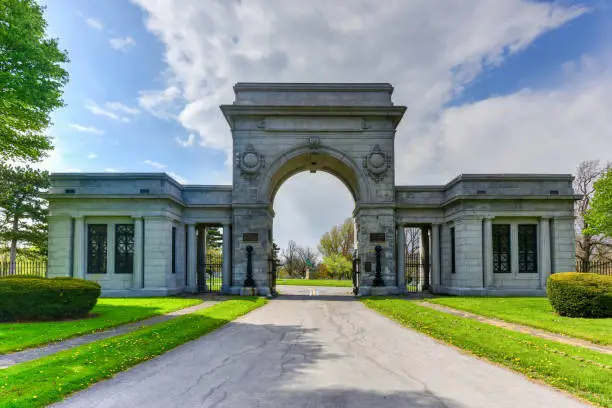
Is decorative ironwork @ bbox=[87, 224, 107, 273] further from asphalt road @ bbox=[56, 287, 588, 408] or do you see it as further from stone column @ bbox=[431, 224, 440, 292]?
stone column @ bbox=[431, 224, 440, 292]

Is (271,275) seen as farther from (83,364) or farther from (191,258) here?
(83,364)

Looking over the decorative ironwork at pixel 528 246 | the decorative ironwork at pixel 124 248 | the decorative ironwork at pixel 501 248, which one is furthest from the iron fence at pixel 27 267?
the decorative ironwork at pixel 528 246

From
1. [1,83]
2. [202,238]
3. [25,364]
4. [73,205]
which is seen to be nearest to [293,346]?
[25,364]

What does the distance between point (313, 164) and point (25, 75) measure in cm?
1703

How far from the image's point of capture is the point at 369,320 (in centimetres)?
1473

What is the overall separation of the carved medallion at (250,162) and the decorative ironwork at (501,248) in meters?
14.7

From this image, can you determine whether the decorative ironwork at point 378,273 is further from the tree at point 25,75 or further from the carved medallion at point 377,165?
the tree at point 25,75

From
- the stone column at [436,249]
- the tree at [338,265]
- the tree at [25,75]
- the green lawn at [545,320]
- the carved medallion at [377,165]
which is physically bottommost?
the tree at [338,265]

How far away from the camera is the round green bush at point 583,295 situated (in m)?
14.8

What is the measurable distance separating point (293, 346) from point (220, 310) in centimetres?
769

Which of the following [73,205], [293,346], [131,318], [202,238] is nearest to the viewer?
[293,346]

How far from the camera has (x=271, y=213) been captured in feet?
90.4

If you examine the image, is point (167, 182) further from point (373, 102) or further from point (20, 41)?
point (373, 102)

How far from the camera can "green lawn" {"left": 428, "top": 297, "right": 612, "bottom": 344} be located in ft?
36.6
